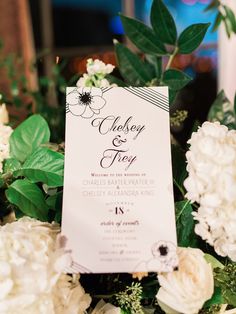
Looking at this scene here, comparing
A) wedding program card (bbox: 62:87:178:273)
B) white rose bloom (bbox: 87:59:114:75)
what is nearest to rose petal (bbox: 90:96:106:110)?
wedding program card (bbox: 62:87:178:273)

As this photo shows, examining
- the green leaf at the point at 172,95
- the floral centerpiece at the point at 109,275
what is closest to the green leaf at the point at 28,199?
the floral centerpiece at the point at 109,275

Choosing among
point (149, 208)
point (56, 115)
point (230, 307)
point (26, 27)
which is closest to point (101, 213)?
point (149, 208)

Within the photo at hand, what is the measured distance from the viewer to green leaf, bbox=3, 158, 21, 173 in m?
0.73

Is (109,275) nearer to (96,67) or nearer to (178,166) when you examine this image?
(178,166)

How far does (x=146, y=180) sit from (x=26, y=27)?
2.38m

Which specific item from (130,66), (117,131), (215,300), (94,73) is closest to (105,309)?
(215,300)

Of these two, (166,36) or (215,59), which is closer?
(166,36)

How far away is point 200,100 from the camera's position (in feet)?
11.7

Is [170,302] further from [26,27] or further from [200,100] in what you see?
[200,100]

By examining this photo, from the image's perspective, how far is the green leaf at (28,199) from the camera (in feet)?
2.16

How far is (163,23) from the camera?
90cm

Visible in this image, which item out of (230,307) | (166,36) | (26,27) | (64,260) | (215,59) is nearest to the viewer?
(64,260)

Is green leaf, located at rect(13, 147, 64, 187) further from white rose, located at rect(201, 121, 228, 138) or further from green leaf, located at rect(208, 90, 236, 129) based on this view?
green leaf, located at rect(208, 90, 236, 129)

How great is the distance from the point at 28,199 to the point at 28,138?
0.45ft
